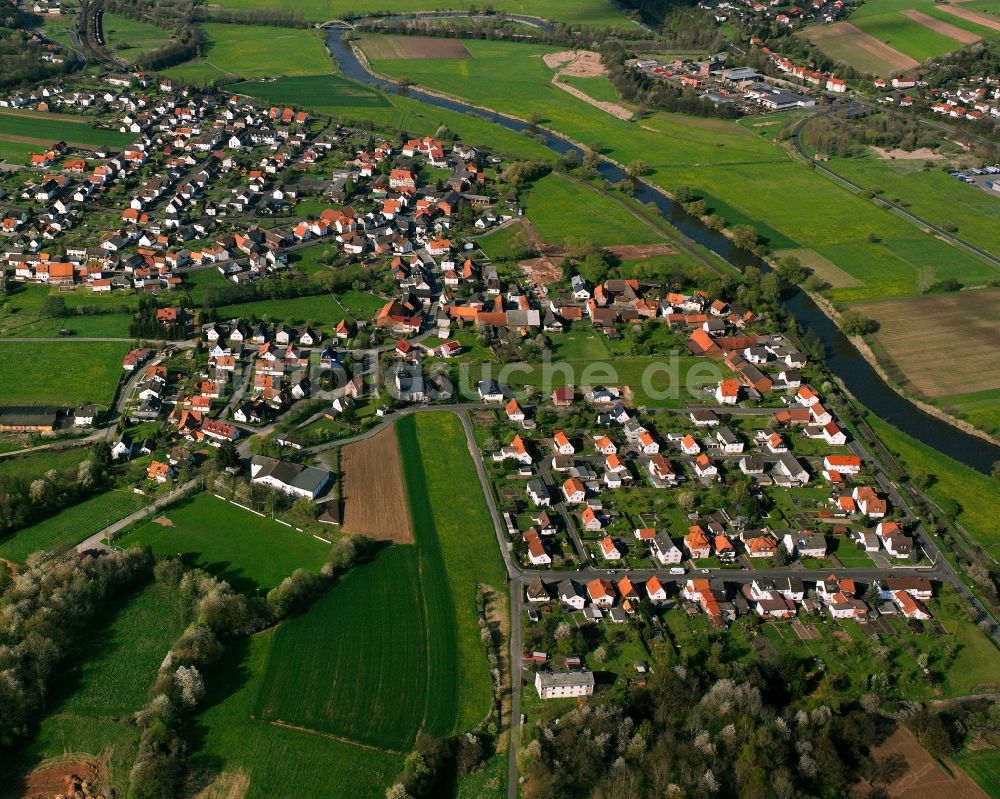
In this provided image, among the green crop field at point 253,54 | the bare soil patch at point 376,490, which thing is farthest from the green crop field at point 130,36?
the bare soil patch at point 376,490

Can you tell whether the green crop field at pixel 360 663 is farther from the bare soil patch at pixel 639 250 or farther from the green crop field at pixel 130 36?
the green crop field at pixel 130 36

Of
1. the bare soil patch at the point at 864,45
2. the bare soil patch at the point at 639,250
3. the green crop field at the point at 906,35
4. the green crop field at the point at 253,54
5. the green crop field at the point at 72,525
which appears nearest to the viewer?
the green crop field at the point at 72,525

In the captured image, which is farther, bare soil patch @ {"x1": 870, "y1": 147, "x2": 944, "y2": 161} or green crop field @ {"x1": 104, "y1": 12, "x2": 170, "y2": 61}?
green crop field @ {"x1": 104, "y1": 12, "x2": 170, "y2": 61}

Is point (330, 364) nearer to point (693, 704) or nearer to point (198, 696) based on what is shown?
point (198, 696)

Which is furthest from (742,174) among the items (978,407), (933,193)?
(978,407)

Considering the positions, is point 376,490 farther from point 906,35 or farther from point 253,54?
point 906,35

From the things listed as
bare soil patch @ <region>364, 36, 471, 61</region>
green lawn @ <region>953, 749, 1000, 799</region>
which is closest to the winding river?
green lawn @ <region>953, 749, 1000, 799</region>

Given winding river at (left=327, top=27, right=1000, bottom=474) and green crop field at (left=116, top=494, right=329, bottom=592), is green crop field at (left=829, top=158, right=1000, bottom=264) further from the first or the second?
green crop field at (left=116, top=494, right=329, bottom=592)
